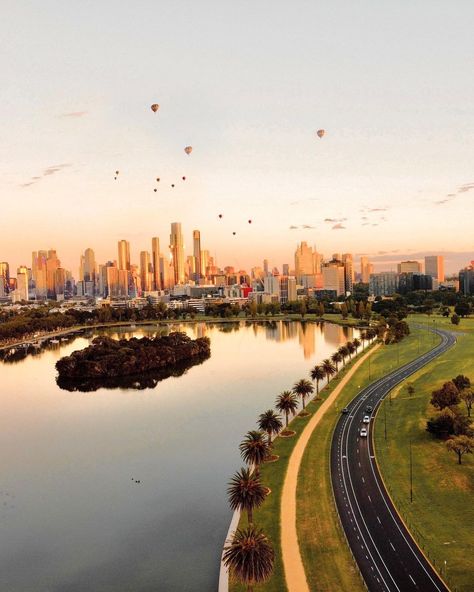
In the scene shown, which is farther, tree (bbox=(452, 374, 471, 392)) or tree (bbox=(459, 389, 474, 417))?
tree (bbox=(452, 374, 471, 392))

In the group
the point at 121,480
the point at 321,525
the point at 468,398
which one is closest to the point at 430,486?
the point at 321,525

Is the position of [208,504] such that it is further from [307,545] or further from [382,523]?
[382,523]

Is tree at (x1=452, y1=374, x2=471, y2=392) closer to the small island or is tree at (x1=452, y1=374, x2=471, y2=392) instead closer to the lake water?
the lake water

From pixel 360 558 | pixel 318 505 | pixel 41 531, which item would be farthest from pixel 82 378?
pixel 360 558

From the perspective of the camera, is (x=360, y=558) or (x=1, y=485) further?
(x=1, y=485)

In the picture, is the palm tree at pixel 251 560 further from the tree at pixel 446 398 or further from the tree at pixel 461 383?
the tree at pixel 461 383

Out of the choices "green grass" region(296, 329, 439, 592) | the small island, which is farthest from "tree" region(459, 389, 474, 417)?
the small island

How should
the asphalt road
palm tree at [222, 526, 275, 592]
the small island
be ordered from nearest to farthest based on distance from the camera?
1. palm tree at [222, 526, 275, 592]
2. the asphalt road
3. the small island
